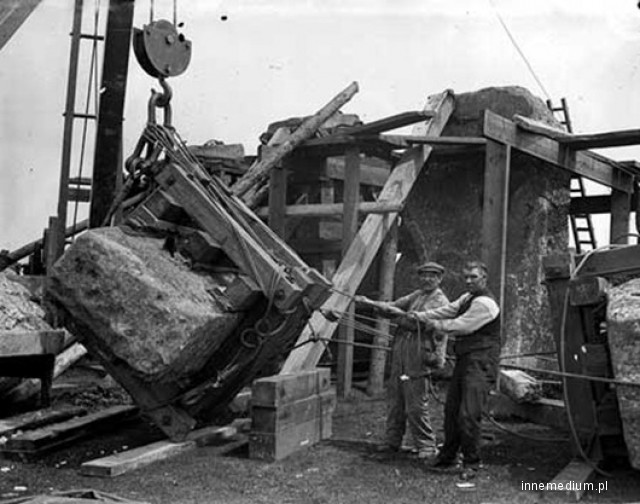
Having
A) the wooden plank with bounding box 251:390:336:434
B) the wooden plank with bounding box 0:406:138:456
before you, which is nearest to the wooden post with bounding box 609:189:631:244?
the wooden plank with bounding box 251:390:336:434

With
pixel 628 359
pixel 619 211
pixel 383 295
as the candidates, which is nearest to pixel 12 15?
pixel 628 359

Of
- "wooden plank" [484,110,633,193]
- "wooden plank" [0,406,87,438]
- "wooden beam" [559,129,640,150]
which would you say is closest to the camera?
"wooden plank" [0,406,87,438]

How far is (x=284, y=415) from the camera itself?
Answer: 6574mm

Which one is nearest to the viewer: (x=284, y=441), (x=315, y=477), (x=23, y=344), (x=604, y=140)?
(x=315, y=477)

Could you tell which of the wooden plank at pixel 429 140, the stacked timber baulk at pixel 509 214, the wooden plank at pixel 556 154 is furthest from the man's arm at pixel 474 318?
the stacked timber baulk at pixel 509 214

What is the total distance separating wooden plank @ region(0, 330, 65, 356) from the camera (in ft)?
23.2

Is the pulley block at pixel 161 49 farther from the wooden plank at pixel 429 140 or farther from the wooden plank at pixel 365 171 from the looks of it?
the wooden plank at pixel 365 171

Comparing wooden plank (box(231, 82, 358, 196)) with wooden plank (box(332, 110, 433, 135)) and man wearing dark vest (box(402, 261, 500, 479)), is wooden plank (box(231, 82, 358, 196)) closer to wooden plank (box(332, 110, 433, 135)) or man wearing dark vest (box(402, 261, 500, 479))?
wooden plank (box(332, 110, 433, 135))

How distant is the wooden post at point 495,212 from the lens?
8289mm

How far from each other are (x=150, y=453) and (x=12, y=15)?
10.7 feet

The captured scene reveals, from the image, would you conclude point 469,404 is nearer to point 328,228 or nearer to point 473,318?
point 473,318

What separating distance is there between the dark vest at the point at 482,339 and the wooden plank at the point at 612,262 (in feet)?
2.44

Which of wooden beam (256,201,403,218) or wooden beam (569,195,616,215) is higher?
wooden beam (569,195,616,215)

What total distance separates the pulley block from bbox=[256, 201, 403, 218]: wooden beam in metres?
2.97
